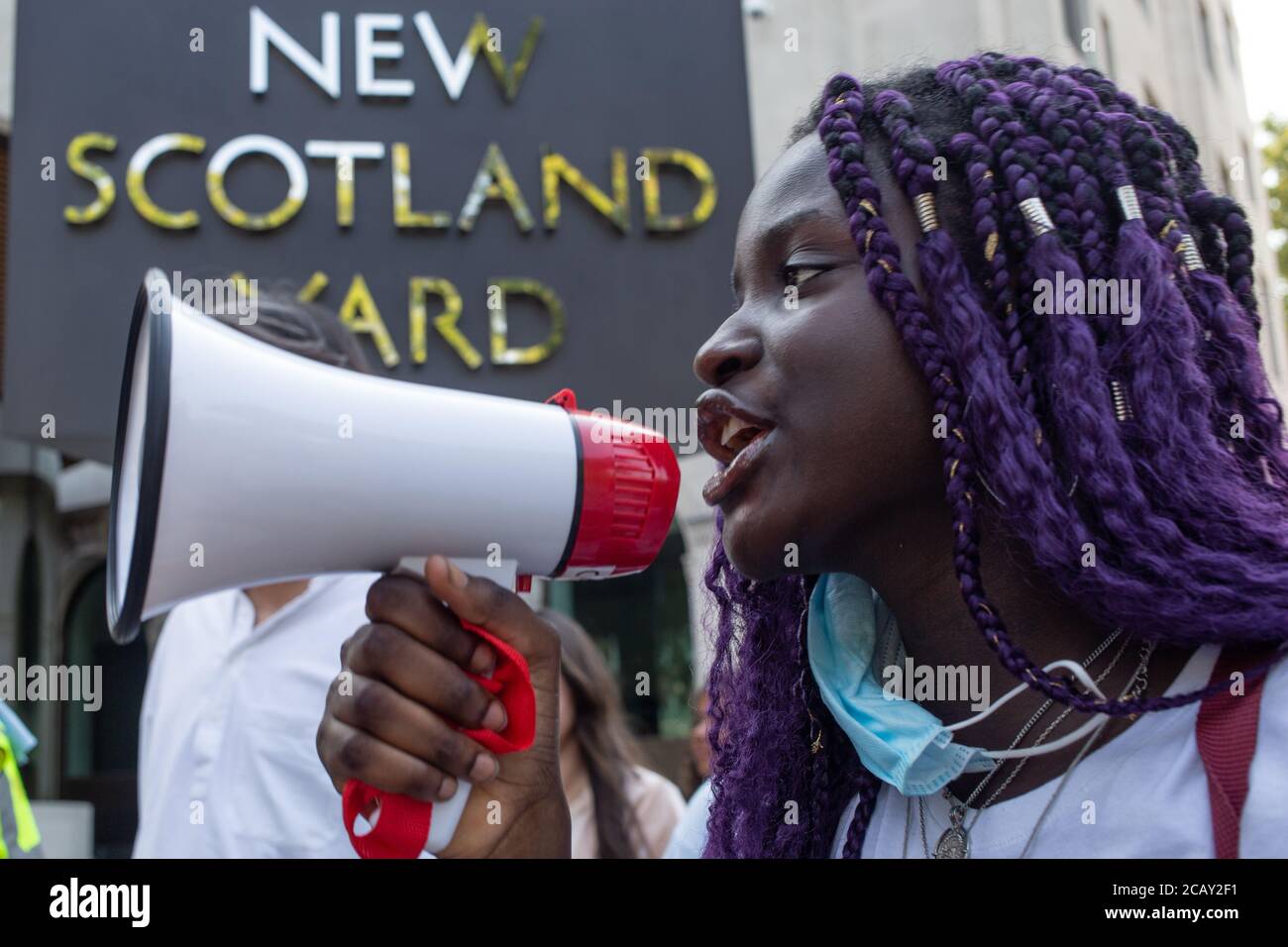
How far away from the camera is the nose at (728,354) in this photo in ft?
4.76

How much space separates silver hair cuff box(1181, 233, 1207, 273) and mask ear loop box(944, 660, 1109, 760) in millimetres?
490

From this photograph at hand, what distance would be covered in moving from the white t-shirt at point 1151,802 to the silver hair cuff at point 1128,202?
1.65 feet

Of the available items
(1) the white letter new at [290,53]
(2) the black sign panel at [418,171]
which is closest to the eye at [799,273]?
(2) the black sign panel at [418,171]

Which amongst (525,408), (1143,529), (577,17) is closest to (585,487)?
(525,408)

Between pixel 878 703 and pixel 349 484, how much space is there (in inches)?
27.2

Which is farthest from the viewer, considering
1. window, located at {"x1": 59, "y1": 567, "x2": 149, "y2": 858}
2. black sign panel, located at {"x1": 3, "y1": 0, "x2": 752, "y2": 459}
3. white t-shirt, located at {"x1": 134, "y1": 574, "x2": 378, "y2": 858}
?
window, located at {"x1": 59, "y1": 567, "x2": 149, "y2": 858}

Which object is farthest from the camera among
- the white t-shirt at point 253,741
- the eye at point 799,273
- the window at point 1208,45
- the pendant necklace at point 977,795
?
the window at point 1208,45

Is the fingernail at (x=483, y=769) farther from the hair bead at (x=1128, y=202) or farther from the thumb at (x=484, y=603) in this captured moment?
the hair bead at (x=1128, y=202)

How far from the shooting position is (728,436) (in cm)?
149

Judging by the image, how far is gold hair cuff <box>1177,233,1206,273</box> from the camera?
1.41m

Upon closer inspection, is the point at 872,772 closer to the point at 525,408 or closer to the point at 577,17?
the point at 525,408

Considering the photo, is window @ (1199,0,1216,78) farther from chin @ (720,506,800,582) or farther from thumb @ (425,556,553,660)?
thumb @ (425,556,553,660)

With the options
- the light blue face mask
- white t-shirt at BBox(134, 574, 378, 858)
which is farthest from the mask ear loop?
white t-shirt at BBox(134, 574, 378, 858)
